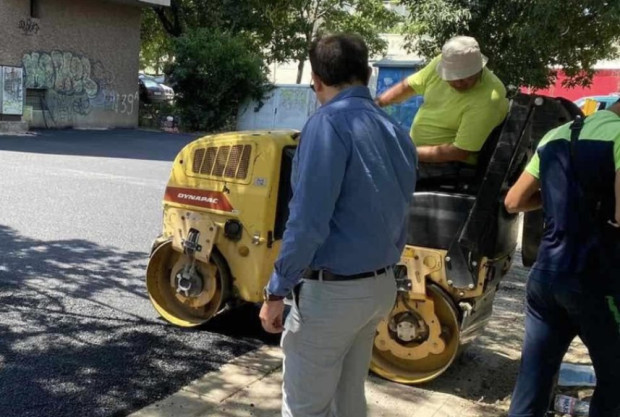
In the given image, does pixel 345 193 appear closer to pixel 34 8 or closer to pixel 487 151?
pixel 487 151

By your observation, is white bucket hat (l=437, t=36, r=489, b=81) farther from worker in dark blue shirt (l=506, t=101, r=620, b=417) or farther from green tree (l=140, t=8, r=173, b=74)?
green tree (l=140, t=8, r=173, b=74)

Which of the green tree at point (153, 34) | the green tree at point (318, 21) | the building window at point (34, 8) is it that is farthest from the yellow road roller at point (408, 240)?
the green tree at point (318, 21)

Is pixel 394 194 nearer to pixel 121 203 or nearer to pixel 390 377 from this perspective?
pixel 390 377

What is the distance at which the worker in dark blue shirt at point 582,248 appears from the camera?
97.7 inches

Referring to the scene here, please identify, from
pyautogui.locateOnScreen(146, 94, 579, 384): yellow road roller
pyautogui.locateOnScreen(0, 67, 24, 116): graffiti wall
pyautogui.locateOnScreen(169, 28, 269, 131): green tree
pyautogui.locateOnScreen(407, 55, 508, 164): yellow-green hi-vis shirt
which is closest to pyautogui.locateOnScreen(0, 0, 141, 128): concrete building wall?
pyautogui.locateOnScreen(0, 67, 24, 116): graffiti wall

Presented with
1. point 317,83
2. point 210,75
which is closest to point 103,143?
point 210,75

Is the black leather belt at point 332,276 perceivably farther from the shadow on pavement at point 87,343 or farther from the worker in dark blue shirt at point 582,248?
the shadow on pavement at point 87,343

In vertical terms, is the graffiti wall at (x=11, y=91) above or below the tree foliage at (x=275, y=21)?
below

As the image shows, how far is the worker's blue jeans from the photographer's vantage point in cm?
254

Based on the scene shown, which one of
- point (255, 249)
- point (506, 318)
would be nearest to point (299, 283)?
point (255, 249)

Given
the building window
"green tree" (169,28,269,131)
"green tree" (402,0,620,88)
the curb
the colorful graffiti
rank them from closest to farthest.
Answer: the curb, "green tree" (402,0,620,88), the colorful graffiti, the building window, "green tree" (169,28,269,131)

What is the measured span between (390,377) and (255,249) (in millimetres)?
1114

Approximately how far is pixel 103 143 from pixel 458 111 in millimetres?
14568

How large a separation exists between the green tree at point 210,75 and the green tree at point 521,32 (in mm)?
8596
